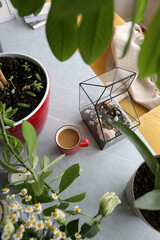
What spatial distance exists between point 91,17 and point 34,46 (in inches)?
34.9

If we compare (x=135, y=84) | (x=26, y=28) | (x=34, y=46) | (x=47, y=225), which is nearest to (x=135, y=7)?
(x=47, y=225)

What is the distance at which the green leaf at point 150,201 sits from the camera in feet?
1.20

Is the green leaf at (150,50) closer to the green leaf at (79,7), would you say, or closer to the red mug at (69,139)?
the green leaf at (79,7)

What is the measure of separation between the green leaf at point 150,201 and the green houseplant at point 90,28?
0.25 metres

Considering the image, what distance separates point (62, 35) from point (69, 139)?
0.51 m

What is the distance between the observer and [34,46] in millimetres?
1010

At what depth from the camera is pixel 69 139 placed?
736mm

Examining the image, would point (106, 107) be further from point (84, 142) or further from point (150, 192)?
point (150, 192)

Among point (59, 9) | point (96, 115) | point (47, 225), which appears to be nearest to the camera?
point (59, 9)

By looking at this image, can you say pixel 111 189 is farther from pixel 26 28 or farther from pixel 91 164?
pixel 26 28

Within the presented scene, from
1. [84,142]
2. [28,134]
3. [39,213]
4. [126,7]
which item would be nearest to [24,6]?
[28,134]

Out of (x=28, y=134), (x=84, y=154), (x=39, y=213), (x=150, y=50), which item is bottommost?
(x=84, y=154)

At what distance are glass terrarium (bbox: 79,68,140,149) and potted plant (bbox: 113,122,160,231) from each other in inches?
7.1

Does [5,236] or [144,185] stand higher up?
[5,236]
